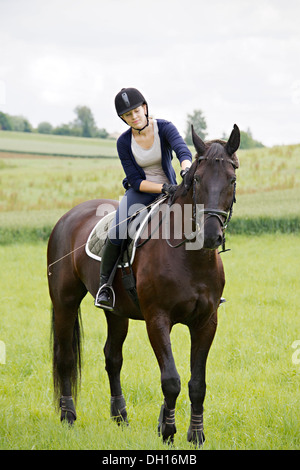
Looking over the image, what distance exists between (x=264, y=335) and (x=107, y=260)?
404 centimetres

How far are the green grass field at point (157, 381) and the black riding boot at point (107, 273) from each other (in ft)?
4.01

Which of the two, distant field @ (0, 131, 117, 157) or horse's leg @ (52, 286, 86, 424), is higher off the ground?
distant field @ (0, 131, 117, 157)

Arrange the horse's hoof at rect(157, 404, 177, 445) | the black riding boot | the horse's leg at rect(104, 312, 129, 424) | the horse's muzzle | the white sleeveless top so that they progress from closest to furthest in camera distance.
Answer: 1. the horse's muzzle
2. the horse's hoof at rect(157, 404, 177, 445)
3. the white sleeveless top
4. the black riding boot
5. the horse's leg at rect(104, 312, 129, 424)

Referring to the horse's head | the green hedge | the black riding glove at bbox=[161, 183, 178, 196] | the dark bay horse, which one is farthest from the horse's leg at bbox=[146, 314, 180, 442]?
the green hedge

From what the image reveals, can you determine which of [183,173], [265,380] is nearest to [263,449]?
[265,380]

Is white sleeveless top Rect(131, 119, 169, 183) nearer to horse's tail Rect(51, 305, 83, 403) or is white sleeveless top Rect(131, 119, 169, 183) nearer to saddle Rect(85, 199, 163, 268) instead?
saddle Rect(85, 199, 163, 268)

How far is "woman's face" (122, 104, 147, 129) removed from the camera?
4.99m

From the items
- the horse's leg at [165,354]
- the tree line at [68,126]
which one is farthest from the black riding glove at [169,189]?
Answer: the tree line at [68,126]

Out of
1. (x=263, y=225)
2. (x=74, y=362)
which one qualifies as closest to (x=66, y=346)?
(x=74, y=362)

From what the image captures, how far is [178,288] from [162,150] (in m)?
1.37

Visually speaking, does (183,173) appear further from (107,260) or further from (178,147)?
(107,260)

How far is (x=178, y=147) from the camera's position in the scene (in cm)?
500

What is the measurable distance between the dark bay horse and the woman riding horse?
234 millimetres

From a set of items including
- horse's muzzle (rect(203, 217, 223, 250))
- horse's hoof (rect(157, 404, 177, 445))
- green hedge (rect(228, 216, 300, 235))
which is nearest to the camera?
horse's muzzle (rect(203, 217, 223, 250))
